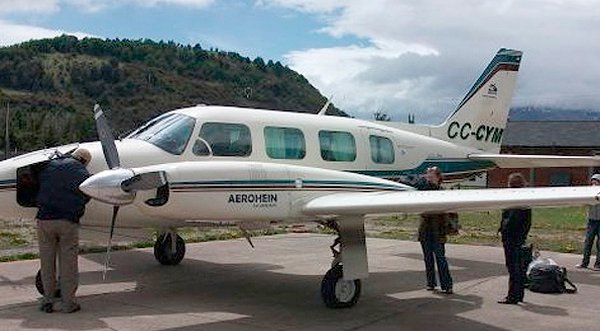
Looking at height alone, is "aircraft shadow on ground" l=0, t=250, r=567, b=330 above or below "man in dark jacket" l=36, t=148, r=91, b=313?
below

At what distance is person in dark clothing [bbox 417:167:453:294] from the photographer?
966cm

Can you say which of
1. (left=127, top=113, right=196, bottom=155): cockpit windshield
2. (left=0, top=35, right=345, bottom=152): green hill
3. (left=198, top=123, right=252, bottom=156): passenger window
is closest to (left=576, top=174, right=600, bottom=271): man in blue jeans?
(left=198, top=123, right=252, bottom=156): passenger window

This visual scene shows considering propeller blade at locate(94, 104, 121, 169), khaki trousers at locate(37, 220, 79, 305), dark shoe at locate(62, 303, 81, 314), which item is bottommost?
dark shoe at locate(62, 303, 81, 314)

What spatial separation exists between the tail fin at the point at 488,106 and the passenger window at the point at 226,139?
5.95 metres

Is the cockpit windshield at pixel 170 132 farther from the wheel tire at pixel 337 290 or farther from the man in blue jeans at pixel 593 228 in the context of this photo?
the man in blue jeans at pixel 593 228

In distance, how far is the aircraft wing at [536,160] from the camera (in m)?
12.7

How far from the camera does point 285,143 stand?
33.3 feet

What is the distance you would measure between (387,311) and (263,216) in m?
2.03

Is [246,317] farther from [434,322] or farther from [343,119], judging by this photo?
[343,119]

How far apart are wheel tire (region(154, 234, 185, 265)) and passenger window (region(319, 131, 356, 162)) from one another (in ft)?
11.4

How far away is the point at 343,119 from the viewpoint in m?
11.4

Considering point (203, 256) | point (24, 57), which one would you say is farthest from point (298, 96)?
point (203, 256)

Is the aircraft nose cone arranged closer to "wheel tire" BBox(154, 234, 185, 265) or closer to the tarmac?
the tarmac

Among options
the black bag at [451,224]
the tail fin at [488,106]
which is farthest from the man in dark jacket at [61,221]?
the tail fin at [488,106]
